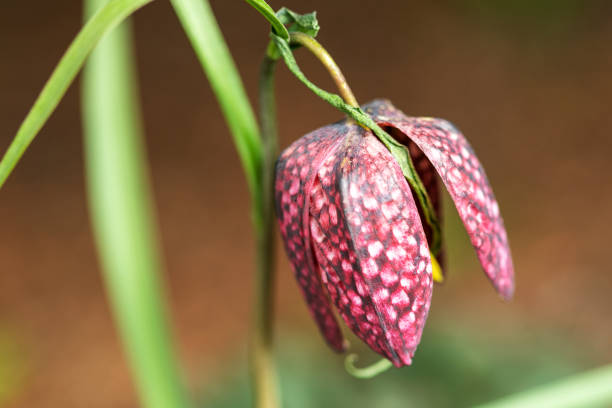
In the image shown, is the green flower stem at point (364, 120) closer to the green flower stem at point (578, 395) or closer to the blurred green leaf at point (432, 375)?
the green flower stem at point (578, 395)

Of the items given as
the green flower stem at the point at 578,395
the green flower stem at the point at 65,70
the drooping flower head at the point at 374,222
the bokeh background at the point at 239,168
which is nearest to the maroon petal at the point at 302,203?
the drooping flower head at the point at 374,222

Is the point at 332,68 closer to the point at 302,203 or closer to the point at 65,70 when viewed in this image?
the point at 302,203

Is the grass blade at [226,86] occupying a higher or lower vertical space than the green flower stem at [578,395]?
higher

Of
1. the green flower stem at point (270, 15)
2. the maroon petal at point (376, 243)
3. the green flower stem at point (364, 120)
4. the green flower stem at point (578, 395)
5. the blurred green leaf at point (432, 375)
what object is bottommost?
the blurred green leaf at point (432, 375)

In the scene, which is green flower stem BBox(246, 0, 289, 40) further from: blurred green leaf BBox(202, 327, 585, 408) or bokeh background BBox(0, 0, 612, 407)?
bokeh background BBox(0, 0, 612, 407)

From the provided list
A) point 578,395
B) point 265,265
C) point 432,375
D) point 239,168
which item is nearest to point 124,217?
point 265,265

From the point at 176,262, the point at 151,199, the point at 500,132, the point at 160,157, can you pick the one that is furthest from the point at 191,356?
the point at 500,132
